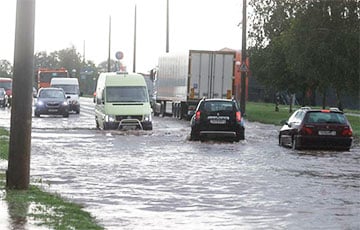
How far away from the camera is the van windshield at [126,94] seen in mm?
35094

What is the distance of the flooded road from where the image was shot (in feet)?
40.1

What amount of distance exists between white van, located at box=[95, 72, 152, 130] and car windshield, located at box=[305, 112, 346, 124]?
896 cm

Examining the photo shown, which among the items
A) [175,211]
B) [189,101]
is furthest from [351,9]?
[175,211]

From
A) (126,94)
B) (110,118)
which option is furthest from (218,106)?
(126,94)

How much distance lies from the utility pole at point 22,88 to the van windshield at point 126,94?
21.3 meters

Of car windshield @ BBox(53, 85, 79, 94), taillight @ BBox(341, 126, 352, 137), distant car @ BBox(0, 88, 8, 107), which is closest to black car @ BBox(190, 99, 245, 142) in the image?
taillight @ BBox(341, 126, 352, 137)

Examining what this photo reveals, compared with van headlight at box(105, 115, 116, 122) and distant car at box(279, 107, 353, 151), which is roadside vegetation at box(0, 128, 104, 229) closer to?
distant car at box(279, 107, 353, 151)

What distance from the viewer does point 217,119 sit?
98.1 ft

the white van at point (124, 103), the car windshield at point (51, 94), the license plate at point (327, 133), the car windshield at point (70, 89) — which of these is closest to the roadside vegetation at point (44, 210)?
the license plate at point (327, 133)

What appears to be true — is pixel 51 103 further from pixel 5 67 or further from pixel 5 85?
pixel 5 67

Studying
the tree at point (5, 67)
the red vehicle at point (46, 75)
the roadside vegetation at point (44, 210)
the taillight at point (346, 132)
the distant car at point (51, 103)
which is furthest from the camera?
the tree at point (5, 67)

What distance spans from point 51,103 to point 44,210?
125 ft

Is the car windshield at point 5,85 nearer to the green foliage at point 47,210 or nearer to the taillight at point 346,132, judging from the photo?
the taillight at point 346,132

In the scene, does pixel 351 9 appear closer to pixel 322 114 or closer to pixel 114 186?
pixel 322 114
